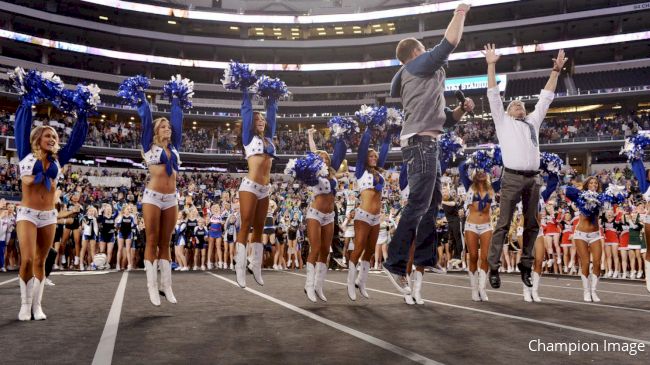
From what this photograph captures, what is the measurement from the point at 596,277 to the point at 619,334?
4.10m

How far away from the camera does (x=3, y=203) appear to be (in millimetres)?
14766

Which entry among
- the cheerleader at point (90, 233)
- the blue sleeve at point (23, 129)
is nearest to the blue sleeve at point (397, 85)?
the blue sleeve at point (23, 129)

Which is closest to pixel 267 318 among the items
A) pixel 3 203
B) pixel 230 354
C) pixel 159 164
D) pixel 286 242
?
pixel 230 354

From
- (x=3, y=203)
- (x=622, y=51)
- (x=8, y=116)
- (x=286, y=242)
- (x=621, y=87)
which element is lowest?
(x=286, y=242)

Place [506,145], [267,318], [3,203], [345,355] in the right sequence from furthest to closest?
1. [3,203]
2. [506,145]
3. [267,318]
4. [345,355]

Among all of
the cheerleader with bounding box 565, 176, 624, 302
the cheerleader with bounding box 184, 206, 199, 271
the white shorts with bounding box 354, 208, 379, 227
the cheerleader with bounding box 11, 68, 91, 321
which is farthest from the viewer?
the cheerleader with bounding box 184, 206, 199, 271

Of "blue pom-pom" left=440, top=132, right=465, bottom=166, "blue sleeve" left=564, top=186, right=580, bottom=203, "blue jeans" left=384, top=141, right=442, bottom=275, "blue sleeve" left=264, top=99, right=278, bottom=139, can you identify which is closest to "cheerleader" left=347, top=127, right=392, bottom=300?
"blue pom-pom" left=440, top=132, right=465, bottom=166

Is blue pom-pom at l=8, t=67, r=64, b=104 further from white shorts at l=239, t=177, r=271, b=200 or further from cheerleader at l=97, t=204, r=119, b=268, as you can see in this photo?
cheerleader at l=97, t=204, r=119, b=268

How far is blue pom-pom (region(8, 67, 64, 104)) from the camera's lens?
5.73m

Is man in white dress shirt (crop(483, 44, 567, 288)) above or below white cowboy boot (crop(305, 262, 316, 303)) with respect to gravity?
above

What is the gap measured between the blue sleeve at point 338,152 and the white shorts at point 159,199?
258 centimetres

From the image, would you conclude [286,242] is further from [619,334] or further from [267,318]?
[619,334]

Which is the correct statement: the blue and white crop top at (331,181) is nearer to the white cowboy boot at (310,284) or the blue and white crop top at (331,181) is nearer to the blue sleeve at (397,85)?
the white cowboy boot at (310,284)

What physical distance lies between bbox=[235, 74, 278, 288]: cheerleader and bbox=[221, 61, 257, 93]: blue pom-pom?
0.09m
